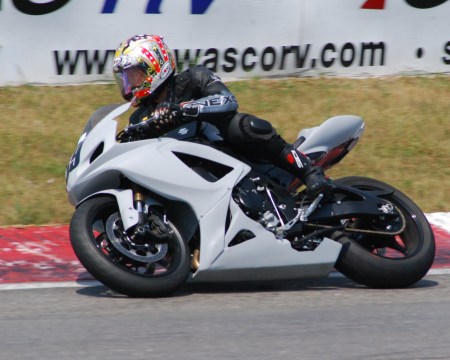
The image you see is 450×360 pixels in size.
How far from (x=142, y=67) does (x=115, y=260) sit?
1074 millimetres

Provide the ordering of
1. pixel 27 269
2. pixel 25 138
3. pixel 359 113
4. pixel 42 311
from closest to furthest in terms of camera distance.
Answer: pixel 42 311, pixel 27 269, pixel 25 138, pixel 359 113

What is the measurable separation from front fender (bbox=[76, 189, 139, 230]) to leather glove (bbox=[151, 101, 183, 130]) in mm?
401

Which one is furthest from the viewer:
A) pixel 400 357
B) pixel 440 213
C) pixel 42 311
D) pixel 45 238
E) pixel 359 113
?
pixel 359 113

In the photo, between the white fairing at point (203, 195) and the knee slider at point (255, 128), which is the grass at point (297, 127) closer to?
the white fairing at point (203, 195)

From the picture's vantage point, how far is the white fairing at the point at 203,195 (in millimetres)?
5078

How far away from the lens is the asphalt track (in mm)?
4293

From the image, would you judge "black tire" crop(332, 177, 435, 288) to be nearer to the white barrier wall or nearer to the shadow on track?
the shadow on track

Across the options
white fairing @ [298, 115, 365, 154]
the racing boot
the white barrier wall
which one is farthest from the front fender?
the white barrier wall

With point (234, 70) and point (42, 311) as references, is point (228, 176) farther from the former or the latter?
point (234, 70)

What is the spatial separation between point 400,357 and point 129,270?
147 cm

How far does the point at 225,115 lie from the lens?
17.3ft

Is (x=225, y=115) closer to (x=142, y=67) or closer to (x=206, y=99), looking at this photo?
(x=206, y=99)

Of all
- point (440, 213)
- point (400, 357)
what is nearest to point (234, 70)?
point (440, 213)

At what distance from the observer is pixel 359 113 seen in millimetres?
9289
